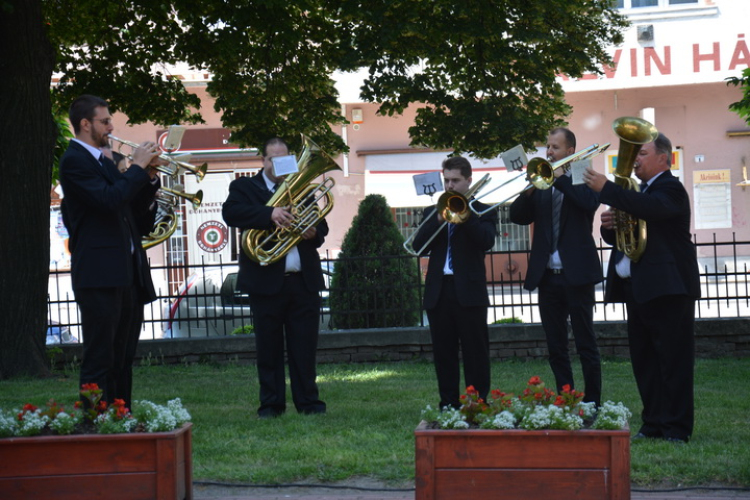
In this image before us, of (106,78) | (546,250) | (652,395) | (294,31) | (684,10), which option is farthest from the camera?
(684,10)

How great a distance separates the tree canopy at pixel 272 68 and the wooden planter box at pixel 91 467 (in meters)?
6.10

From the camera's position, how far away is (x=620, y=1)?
78.6 feet

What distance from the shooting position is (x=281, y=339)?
7.19 meters

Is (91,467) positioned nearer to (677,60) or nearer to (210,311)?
(210,311)

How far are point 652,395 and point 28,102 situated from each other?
6.92 m

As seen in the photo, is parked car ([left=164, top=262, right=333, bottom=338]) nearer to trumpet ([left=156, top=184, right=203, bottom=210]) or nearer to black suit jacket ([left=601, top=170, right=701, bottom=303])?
trumpet ([left=156, top=184, right=203, bottom=210])

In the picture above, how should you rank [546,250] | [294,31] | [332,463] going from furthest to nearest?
[294,31]
[546,250]
[332,463]

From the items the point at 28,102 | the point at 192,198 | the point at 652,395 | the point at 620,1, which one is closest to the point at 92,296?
the point at 192,198

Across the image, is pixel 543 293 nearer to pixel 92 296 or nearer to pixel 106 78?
pixel 92 296

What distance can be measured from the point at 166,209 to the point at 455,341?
231cm

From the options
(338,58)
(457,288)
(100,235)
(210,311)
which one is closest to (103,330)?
(100,235)

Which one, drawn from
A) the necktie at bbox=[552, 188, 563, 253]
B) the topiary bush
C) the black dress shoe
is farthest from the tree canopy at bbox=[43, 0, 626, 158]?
the black dress shoe

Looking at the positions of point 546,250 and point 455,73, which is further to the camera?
point 455,73

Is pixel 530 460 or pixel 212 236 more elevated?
pixel 212 236
